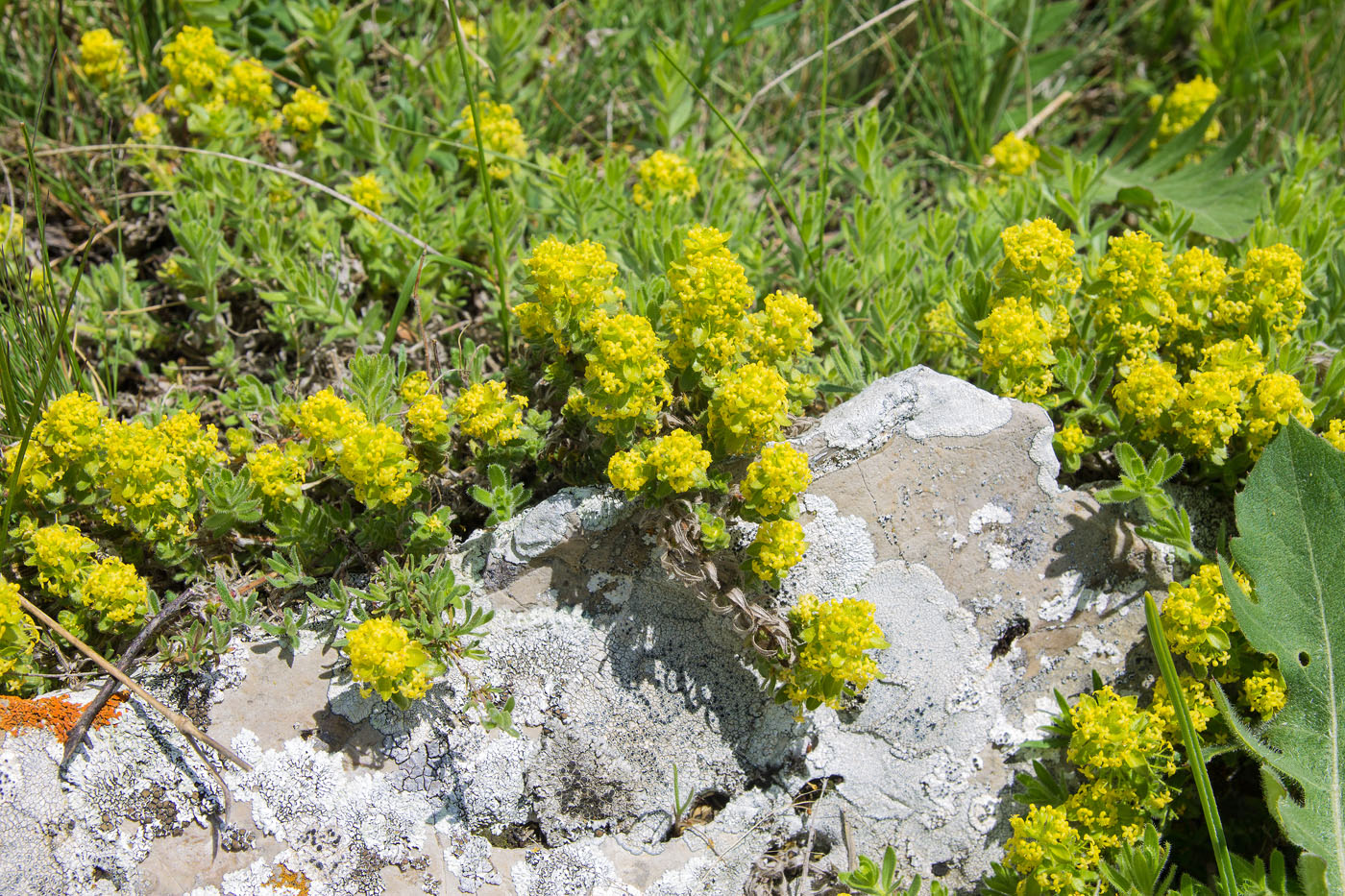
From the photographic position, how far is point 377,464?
9.45 ft

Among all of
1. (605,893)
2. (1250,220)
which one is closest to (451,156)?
(605,893)

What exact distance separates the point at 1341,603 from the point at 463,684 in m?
2.54

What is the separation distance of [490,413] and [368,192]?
1427 millimetres

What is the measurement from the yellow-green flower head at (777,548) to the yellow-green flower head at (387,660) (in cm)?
95

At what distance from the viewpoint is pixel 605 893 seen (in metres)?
2.71

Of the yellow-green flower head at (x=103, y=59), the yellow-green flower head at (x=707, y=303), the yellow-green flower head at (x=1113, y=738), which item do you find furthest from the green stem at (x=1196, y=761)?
the yellow-green flower head at (x=103, y=59)

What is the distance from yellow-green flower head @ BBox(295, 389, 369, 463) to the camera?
292cm

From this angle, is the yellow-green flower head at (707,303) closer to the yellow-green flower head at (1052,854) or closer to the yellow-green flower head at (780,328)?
the yellow-green flower head at (780,328)

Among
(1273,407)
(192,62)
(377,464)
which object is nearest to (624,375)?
(377,464)

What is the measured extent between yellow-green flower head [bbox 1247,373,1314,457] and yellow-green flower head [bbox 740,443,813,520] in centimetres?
149

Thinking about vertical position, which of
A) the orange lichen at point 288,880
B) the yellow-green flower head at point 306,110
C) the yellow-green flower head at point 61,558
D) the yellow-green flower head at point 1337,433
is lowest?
the orange lichen at point 288,880

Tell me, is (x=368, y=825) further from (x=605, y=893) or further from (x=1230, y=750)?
(x=1230, y=750)

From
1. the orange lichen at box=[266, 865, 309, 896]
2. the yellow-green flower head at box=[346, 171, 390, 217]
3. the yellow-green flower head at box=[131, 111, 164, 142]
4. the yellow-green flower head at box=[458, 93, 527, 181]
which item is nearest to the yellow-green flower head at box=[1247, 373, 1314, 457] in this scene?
the yellow-green flower head at box=[458, 93, 527, 181]

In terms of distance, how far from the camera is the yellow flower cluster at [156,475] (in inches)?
114
